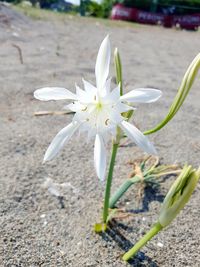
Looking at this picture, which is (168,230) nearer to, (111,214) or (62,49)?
(111,214)

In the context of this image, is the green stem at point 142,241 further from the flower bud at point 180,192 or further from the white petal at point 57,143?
the white petal at point 57,143

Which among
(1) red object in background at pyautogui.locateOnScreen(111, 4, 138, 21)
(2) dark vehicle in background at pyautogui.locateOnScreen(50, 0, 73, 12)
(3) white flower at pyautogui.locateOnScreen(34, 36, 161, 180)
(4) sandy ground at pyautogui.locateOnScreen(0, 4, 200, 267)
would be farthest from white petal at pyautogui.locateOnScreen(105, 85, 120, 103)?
(2) dark vehicle in background at pyautogui.locateOnScreen(50, 0, 73, 12)

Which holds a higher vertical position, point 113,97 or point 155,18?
point 113,97

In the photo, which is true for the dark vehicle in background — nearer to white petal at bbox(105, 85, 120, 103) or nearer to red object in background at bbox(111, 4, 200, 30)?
red object in background at bbox(111, 4, 200, 30)

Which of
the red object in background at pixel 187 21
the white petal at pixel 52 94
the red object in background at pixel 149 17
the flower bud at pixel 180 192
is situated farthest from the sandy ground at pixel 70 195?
the red object in background at pixel 187 21

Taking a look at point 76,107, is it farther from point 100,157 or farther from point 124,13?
point 124,13

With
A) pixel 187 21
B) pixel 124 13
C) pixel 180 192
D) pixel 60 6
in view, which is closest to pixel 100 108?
pixel 180 192
